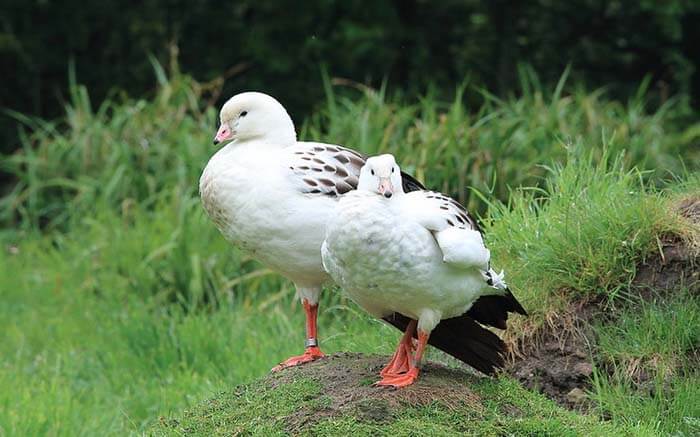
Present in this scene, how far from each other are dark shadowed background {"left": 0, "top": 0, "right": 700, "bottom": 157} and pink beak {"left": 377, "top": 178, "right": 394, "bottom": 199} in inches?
304

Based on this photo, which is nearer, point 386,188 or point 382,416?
point 386,188

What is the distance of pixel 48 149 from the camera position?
8.86 m

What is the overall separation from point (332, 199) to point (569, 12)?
808 centimetres

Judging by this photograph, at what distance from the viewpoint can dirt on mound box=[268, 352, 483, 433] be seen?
3664 millimetres

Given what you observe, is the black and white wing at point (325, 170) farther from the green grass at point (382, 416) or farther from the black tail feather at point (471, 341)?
the green grass at point (382, 416)

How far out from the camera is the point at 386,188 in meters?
3.52

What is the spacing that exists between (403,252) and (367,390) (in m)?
0.54

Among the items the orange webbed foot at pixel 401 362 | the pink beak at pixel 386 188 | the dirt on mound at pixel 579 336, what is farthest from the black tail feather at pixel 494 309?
the pink beak at pixel 386 188

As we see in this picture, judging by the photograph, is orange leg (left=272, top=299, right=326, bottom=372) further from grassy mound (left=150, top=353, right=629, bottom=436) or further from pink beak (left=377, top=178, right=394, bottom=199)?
pink beak (left=377, top=178, right=394, bottom=199)

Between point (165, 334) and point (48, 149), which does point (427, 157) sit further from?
point (48, 149)

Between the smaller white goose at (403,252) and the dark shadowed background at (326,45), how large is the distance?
7561 mm

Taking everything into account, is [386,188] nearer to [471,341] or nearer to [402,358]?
[402,358]

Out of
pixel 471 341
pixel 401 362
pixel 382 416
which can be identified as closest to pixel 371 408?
pixel 382 416

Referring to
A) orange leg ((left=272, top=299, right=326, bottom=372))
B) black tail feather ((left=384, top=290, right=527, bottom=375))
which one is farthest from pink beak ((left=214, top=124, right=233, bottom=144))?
black tail feather ((left=384, top=290, right=527, bottom=375))
